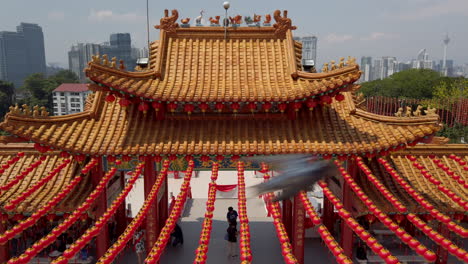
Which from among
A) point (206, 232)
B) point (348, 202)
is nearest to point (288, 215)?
point (348, 202)

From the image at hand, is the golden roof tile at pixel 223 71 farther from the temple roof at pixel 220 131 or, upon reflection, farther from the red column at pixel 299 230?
the red column at pixel 299 230

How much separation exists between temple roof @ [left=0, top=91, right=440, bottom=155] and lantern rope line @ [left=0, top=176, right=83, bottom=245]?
112cm

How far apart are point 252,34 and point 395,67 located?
17657 centimetres

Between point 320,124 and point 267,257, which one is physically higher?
point 320,124

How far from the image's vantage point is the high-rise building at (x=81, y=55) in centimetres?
11869

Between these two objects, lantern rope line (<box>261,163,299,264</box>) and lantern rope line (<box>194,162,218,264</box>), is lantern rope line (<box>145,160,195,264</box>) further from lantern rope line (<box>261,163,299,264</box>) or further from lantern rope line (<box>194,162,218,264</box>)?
lantern rope line (<box>261,163,299,264</box>)

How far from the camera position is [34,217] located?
7.57 metres

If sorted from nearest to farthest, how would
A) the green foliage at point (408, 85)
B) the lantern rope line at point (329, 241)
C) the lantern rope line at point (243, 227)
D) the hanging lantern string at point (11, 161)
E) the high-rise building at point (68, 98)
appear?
the lantern rope line at point (329, 241)
the lantern rope line at point (243, 227)
the hanging lantern string at point (11, 161)
the green foliage at point (408, 85)
the high-rise building at point (68, 98)

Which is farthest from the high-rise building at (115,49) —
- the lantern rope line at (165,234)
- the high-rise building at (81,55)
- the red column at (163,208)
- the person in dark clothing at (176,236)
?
the lantern rope line at (165,234)

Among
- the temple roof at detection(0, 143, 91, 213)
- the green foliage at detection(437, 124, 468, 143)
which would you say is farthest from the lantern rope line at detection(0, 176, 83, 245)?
the green foliage at detection(437, 124, 468, 143)

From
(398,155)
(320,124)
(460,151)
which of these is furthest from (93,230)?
(460,151)

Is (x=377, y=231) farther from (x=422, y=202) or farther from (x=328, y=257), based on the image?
(x=422, y=202)

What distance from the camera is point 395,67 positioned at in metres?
167

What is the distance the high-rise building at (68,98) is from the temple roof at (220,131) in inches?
2602
